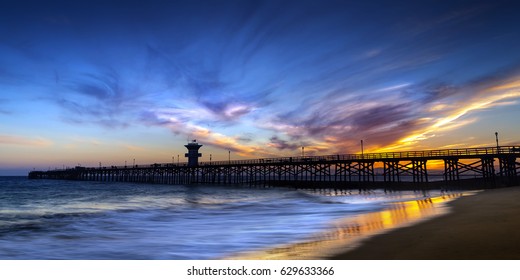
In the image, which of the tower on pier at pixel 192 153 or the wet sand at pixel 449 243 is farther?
the tower on pier at pixel 192 153

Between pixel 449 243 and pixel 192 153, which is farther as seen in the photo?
pixel 192 153

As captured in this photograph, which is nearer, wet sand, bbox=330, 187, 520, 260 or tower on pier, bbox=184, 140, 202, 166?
wet sand, bbox=330, 187, 520, 260

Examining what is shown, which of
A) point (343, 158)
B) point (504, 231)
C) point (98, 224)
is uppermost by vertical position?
point (343, 158)

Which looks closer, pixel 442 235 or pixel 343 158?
pixel 442 235

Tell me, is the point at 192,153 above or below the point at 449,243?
above

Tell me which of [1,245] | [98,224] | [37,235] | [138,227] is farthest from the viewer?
[98,224]

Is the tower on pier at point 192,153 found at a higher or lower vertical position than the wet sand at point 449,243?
higher

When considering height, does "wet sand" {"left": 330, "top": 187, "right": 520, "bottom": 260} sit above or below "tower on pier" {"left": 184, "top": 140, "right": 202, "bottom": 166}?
below

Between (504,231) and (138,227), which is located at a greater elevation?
(504,231)

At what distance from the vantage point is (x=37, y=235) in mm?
12883
